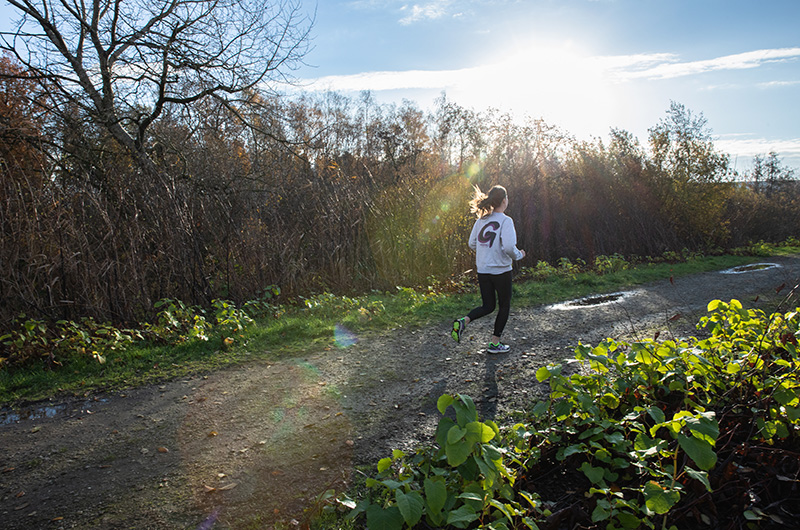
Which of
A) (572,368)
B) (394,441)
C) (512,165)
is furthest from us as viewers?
(512,165)

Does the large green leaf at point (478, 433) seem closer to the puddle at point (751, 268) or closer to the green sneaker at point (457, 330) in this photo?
the green sneaker at point (457, 330)

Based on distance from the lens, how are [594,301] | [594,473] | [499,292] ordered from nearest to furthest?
1. [594,473]
2. [499,292]
3. [594,301]

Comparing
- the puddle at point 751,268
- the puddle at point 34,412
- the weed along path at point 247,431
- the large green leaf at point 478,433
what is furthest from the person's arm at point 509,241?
the puddle at point 751,268

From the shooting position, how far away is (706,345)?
3041mm

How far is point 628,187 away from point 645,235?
198 cm

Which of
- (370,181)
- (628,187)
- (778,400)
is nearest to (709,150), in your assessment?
(628,187)

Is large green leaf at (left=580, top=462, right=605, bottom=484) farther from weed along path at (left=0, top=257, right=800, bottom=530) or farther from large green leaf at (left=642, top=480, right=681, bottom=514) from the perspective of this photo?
weed along path at (left=0, top=257, right=800, bottom=530)

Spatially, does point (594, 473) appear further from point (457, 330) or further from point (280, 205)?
point (280, 205)

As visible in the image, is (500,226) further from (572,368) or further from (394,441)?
(394,441)

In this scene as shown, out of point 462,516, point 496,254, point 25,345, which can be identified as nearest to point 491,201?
point 496,254

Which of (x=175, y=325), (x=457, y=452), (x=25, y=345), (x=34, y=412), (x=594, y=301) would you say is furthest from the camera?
(x=594, y=301)

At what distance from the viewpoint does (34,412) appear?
171 inches

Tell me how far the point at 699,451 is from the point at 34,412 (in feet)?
17.3

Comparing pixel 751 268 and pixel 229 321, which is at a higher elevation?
pixel 229 321
